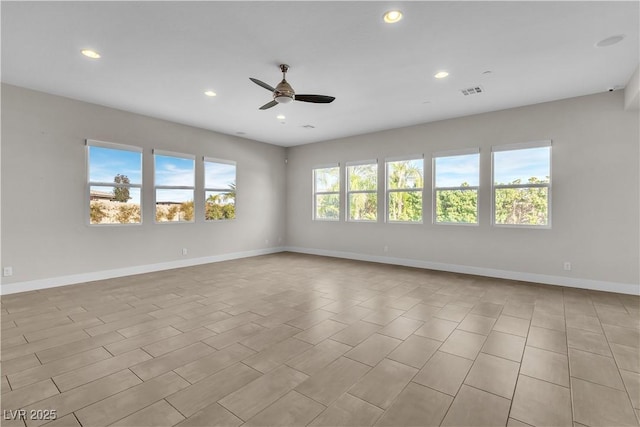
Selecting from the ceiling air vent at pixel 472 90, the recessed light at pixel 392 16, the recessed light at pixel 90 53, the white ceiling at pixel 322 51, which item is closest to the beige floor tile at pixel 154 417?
the white ceiling at pixel 322 51

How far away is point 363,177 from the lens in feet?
24.1

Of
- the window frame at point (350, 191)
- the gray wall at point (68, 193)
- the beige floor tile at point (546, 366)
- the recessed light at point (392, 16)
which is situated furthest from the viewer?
the window frame at point (350, 191)

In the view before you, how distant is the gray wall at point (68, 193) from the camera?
4.40 meters

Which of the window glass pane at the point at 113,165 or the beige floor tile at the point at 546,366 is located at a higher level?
the window glass pane at the point at 113,165

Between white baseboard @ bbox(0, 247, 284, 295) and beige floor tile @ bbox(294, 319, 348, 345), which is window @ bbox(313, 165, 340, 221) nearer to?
white baseboard @ bbox(0, 247, 284, 295)

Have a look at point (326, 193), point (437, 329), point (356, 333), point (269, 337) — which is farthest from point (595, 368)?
point (326, 193)

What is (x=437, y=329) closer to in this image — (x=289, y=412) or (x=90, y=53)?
(x=289, y=412)

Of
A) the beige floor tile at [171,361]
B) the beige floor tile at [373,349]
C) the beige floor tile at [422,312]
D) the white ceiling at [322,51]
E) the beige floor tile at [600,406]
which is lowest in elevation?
the beige floor tile at [600,406]

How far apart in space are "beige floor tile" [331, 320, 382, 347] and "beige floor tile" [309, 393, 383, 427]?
2.72 feet

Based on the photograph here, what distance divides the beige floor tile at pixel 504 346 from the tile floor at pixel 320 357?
2 cm

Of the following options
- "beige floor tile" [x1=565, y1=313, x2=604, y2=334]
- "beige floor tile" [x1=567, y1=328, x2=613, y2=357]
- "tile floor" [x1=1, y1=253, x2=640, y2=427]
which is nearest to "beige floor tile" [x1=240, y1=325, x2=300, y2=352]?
"tile floor" [x1=1, y1=253, x2=640, y2=427]

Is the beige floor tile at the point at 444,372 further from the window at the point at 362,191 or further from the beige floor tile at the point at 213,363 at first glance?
the window at the point at 362,191

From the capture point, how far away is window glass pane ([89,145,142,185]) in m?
5.18

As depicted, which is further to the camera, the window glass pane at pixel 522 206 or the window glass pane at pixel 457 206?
the window glass pane at pixel 457 206
